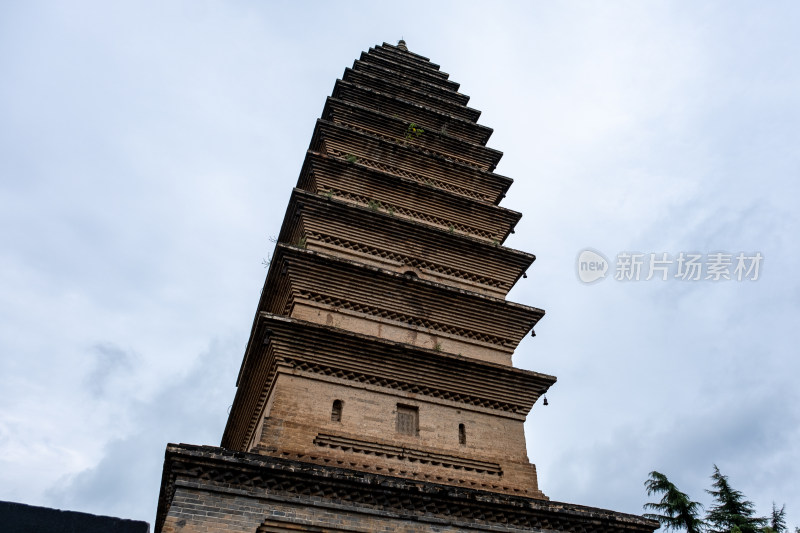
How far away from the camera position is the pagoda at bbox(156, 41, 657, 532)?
31.5 ft

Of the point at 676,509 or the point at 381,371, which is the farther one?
the point at 676,509

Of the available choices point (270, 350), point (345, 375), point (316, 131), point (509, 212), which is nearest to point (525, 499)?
point (345, 375)

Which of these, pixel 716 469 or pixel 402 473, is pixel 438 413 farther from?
pixel 716 469

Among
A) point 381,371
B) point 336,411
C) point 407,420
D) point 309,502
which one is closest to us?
point 309,502

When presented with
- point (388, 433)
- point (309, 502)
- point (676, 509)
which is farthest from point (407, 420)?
point (676, 509)

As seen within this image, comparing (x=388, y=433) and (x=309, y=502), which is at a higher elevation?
(x=388, y=433)

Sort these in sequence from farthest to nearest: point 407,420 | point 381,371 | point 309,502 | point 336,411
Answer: point 381,371 < point 407,420 < point 336,411 < point 309,502

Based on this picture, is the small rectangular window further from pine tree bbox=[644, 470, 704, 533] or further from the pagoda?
pine tree bbox=[644, 470, 704, 533]

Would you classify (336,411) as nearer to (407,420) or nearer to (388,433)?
(388,433)

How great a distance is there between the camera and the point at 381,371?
41.4 feet

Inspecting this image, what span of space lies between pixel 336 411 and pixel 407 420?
1477 mm

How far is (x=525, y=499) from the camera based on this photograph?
1070 cm

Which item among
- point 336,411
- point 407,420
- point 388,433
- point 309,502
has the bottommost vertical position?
point 309,502

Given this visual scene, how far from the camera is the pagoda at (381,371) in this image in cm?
961
